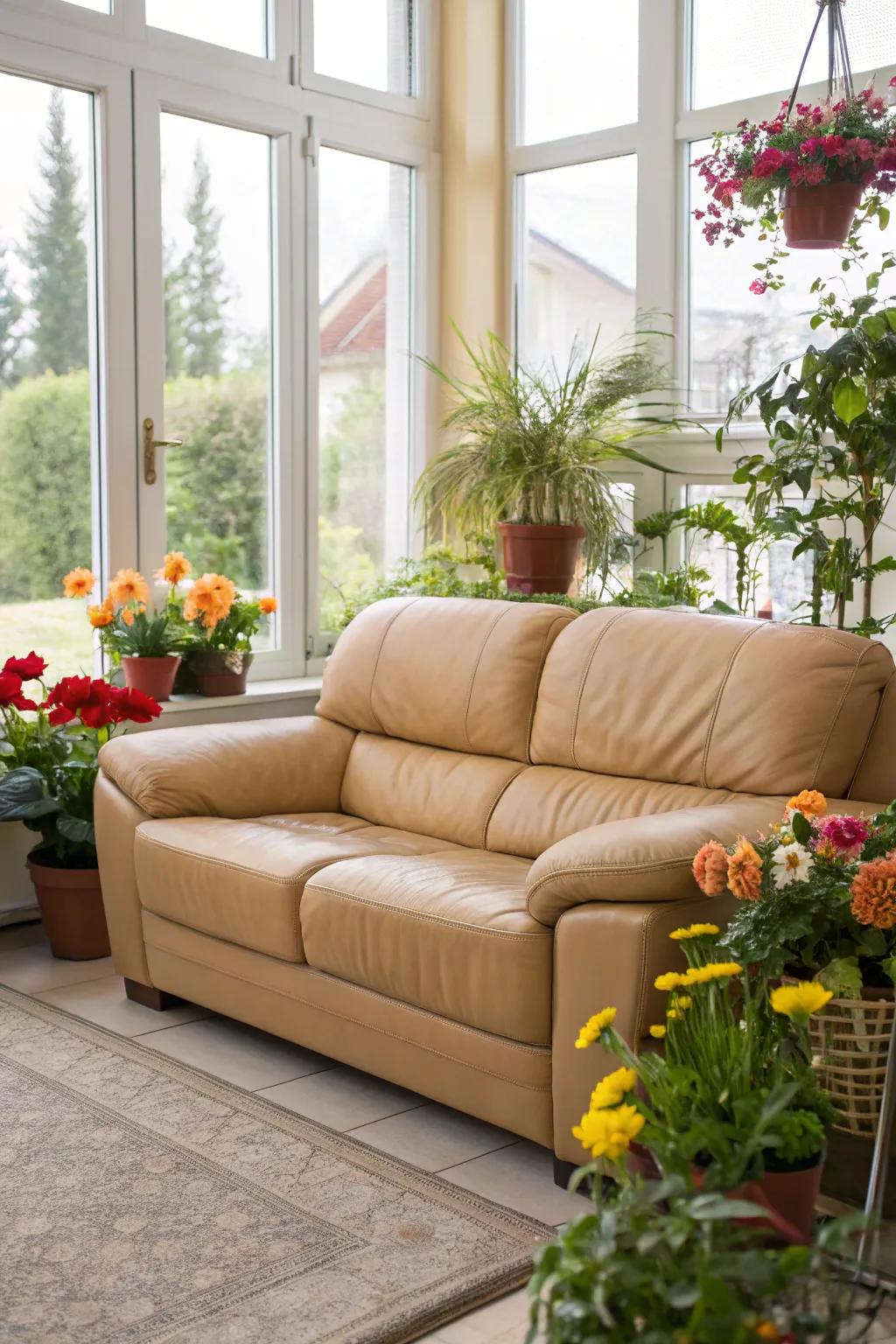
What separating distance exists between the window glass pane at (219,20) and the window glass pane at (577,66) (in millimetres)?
922

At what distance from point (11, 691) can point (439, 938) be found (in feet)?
4.94

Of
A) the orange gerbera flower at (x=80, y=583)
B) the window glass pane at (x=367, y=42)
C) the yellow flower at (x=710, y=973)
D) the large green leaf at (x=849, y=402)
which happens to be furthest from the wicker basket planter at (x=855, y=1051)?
the window glass pane at (x=367, y=42)

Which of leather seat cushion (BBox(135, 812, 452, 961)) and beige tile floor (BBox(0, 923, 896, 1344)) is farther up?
leather seat cushion (BBox(135, 812, 452, 961))

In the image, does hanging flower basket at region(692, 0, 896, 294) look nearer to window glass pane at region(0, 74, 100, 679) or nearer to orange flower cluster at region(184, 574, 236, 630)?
orange flower cluster at region(184, 574, 236, 630)

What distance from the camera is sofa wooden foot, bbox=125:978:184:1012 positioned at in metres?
3.32

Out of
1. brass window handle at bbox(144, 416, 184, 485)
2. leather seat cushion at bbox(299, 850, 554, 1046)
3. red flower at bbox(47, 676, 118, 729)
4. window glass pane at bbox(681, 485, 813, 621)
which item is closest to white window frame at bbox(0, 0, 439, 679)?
brass window handle at bbox(144, 416, 184, 485)

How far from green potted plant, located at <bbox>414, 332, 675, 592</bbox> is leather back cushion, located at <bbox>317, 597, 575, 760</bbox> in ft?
1.75

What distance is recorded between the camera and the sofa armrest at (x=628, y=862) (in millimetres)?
2318

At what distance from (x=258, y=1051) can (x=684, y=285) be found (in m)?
2.63

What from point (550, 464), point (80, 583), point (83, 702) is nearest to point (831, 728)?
point (550, 464)

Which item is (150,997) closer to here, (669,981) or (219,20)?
(669,981)

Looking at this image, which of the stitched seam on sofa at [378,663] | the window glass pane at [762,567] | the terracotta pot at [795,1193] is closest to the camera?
the terracotta pot at [795,1193]

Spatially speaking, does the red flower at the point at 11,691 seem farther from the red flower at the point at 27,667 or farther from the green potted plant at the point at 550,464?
the green potted plant at the point at 550,464

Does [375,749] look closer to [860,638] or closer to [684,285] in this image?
[860,638]
